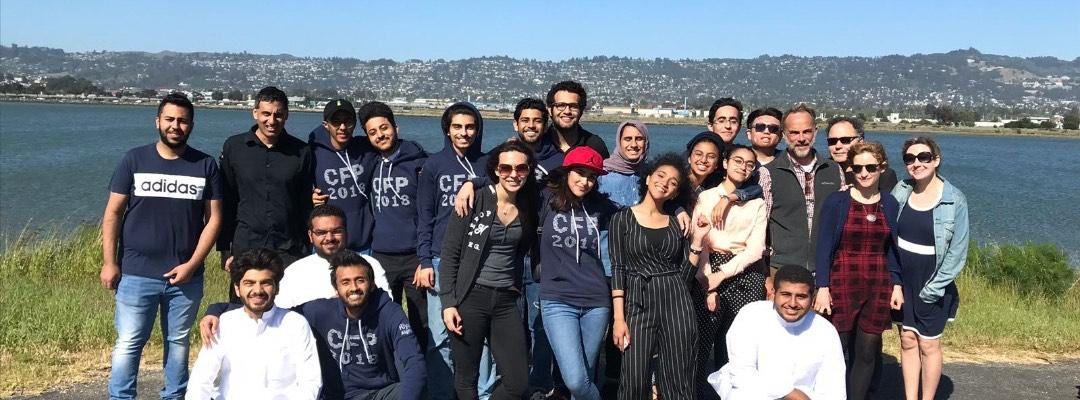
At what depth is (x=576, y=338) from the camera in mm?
5031

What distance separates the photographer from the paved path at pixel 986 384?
5980mm

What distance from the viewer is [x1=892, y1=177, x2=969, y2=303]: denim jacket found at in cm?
530

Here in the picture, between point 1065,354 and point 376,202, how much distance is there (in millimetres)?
6030

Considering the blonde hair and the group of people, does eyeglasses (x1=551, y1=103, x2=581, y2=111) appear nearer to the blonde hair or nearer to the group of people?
the group of people

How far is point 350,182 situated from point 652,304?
7.09 feet

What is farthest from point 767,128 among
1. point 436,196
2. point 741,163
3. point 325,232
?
point 325,232

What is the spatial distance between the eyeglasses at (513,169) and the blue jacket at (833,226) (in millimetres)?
1848

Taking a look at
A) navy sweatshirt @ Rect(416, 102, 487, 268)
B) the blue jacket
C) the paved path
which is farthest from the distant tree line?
the blue jacket

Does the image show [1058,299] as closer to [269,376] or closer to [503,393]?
[503,393]

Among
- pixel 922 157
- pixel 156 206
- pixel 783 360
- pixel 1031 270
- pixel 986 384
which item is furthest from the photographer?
pixel 1031 270

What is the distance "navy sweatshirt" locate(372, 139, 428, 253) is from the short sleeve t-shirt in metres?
1.09

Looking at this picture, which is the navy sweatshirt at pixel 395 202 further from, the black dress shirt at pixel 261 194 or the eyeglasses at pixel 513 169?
the eyeglasses at pixel 513 169

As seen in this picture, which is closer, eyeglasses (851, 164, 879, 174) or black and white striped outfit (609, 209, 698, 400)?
black and white striped outfit (609, 209, 698, 400)

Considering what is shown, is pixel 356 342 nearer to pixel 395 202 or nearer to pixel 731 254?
pixel 395 202
